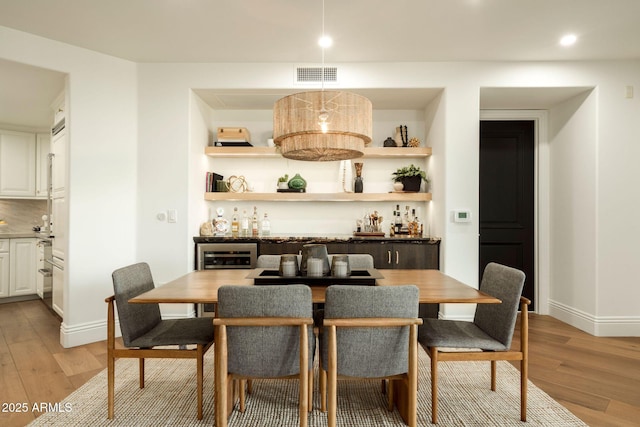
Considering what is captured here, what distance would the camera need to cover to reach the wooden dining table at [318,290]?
188 cm

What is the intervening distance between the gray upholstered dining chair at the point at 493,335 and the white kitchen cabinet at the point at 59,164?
355cm

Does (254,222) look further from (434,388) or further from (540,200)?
(540,200)

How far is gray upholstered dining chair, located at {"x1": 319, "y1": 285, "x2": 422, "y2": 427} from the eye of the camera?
66.7 inches

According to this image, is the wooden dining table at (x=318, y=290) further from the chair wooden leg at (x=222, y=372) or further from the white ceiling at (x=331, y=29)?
the white ceiling at (x=331, y=29)

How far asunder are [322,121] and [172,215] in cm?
231

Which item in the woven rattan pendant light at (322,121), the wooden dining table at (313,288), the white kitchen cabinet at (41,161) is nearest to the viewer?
the wooden dining table at (313,288)

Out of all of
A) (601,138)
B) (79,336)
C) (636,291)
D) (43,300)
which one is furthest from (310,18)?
(43,300)

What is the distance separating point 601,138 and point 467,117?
1300mm

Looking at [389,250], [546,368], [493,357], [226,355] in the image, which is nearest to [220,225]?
[389,250]

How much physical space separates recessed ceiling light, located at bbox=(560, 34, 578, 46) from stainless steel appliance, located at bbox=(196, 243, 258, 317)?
346 centimetres

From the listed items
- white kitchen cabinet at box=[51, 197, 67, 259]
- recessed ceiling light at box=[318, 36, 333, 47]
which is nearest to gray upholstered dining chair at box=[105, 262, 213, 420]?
white kitchen cabinet at box=[51, 197, 67, 259]

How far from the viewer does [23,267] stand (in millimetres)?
4895

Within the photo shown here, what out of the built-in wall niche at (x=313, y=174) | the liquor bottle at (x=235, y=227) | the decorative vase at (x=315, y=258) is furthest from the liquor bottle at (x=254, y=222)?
the decorative vase at (x=315, y=258)

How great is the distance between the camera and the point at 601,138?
3.62 m
